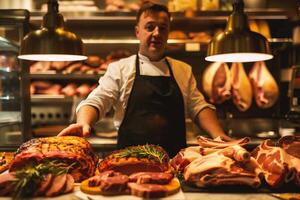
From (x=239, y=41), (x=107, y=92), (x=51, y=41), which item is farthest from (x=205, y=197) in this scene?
(x=107, y=92)

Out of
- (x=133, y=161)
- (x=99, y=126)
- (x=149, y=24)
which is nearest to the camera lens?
(x=133, y=161)

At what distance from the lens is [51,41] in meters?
2.12

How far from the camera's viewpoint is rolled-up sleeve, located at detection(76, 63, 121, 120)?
9.48 feet

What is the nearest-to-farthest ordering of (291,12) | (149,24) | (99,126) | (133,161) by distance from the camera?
(133,161) < (149,24) < (291,12) < (99,126)

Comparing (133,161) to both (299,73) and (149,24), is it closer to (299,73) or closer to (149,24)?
(149,24)

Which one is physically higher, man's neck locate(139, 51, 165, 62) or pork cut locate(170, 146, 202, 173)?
man's neck locate(139, 51, 165, 62)

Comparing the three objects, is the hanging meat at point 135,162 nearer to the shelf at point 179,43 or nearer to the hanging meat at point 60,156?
the hanging meat at point 60,156

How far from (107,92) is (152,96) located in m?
0.38

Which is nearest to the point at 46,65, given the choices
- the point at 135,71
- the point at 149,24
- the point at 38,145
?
the point at 135,71

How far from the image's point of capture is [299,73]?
10.8 feet

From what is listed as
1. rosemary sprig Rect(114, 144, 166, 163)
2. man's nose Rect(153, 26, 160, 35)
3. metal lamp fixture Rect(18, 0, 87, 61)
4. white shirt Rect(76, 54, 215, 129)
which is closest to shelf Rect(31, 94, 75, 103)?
white shirt Rect(76, 54, 215, 129)

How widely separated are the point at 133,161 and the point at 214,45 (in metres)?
0.82

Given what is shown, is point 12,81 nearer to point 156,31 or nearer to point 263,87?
point 156,31

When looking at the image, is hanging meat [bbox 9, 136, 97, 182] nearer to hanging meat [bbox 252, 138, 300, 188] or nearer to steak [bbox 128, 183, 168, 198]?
steak [bbox 128, 183, 168, 198]
